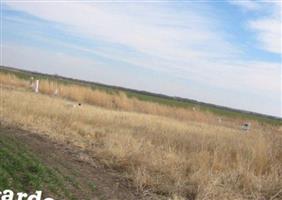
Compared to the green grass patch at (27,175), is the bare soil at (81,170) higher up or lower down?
lower down

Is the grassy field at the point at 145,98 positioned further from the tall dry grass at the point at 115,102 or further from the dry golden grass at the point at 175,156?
the dry golden grass at the point at 175,156

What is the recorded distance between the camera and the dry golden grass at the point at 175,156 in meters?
8.74

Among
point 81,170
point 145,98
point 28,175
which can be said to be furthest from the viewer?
point 145,98

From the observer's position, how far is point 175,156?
10.5 metres

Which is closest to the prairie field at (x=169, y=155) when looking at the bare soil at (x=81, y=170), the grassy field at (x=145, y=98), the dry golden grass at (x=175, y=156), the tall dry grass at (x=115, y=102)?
the dry golden grass at (x=175, y=156)

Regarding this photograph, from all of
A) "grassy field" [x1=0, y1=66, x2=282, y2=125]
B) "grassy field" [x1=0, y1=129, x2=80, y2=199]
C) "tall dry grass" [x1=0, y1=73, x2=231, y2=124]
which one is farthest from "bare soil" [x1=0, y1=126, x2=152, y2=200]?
"tall dry grass" [x1=0, y1=73, x2=231, y2=124]

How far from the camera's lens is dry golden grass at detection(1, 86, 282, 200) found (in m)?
8.74

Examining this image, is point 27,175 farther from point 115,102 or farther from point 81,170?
point 115,102

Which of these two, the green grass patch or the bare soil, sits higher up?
the green grass patch

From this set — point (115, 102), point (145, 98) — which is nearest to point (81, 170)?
point (115, 102)

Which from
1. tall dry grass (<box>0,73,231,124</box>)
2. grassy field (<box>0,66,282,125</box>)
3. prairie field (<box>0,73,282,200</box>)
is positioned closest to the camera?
prairie field (<box>0,73,282,200</box>)

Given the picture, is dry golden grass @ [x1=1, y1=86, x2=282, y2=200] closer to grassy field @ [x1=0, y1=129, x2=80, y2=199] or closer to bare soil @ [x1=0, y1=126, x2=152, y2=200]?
bare soil @ [x1=0, y1=126, x2=152, y2=200]

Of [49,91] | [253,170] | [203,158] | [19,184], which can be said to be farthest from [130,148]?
[49,91]

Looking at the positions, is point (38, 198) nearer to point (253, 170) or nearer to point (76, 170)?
point (76, 170)
